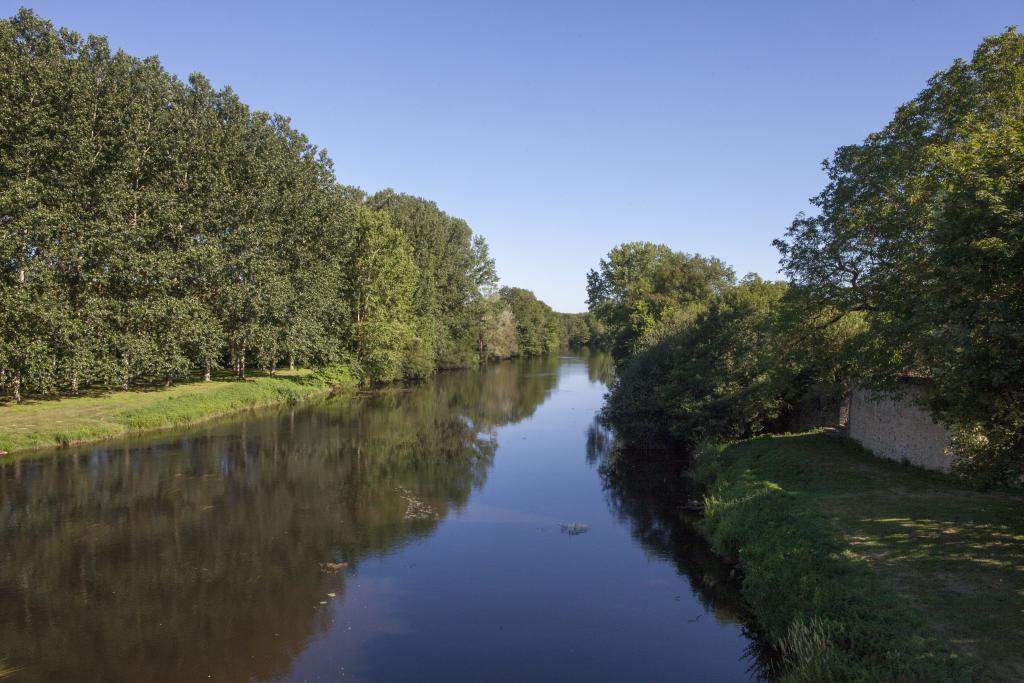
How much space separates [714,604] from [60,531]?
18.5 metres

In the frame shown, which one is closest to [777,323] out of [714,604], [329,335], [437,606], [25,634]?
[714,604]

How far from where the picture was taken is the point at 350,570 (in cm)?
1689

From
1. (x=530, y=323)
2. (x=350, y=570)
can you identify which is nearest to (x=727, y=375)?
(x=350, y=570)

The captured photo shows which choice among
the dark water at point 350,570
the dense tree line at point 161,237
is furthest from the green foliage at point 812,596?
the dense tree line at point 161,237

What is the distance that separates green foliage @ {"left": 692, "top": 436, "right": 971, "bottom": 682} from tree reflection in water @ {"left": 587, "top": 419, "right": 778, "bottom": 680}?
46 cm

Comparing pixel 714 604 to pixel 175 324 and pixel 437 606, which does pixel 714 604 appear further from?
pixel 175 324

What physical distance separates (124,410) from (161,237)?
11.2m

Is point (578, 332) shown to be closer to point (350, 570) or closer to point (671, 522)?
point (671, 522)

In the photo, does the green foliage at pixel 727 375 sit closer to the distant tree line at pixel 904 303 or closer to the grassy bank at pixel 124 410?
the distant tree line at pixel 904 303

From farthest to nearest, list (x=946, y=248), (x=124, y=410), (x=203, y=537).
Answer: (x=124, y=410) < (x=203, y=537) < (x=946, y=248)

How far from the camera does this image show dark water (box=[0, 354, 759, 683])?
12.5 meters

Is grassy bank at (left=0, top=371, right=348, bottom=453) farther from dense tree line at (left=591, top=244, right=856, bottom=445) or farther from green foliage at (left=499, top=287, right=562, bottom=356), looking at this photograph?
green foliage at (left=499, top=287, right=562, bottom=356)

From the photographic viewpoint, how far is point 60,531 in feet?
61.7

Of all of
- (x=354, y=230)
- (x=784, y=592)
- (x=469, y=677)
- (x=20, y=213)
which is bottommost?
(x=469, y=677)
